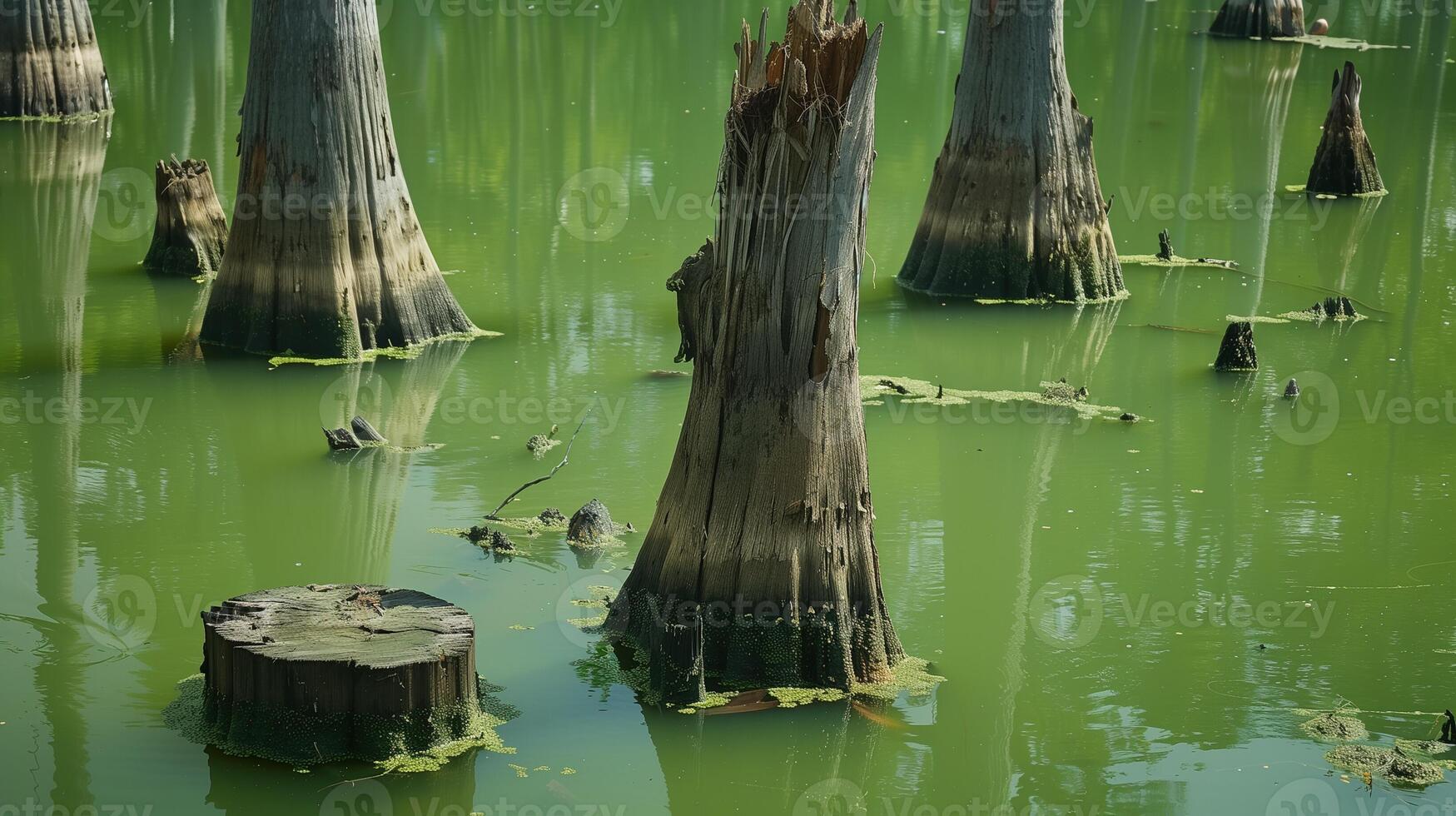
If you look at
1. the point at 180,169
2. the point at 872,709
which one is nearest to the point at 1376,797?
the point at 872,709

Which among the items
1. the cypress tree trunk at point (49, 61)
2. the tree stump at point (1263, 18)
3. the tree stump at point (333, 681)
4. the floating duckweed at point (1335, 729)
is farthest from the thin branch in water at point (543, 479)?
the tree stump at point (1263, 18)

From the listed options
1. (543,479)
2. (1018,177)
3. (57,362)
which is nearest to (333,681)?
(543,479)

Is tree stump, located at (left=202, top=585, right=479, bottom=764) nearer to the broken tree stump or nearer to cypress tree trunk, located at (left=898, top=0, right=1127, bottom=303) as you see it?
the broken tree stump

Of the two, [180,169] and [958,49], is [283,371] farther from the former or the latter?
[958,49]

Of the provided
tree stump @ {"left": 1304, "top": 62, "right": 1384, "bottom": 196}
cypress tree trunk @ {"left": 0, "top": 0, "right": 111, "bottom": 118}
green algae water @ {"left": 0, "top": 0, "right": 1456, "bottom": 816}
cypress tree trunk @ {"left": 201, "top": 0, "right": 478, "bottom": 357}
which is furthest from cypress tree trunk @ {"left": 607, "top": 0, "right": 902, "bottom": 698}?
cypress tree trunk @ {"left": 0, "top": 0, "right": 111, "bottom": 118}

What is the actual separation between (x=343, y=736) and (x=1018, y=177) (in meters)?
7.79

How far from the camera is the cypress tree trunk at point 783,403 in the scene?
20.1 feet

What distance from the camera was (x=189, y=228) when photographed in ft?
41.8

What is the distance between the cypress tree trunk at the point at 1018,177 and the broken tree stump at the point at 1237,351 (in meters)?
1.70

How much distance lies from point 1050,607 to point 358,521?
3357 mm

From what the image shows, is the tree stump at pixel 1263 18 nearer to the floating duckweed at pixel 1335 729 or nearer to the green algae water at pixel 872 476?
the green algae water at pixel 872 476

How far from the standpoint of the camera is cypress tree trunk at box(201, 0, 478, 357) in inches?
409

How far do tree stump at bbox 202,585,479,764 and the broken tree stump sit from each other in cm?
668

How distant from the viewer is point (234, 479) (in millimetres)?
8727
